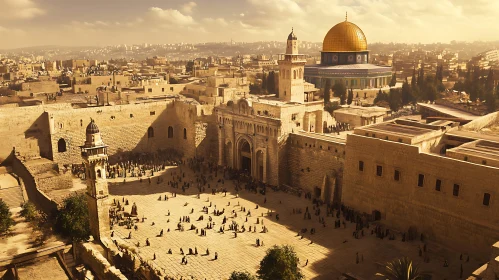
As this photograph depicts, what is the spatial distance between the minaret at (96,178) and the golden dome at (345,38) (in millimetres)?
52186

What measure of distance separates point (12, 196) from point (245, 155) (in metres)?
17.1

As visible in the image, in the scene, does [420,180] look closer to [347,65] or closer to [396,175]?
[396,175]

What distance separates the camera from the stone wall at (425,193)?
860 inches

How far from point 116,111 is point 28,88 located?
18787 millimetres

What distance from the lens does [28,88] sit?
53125 mm

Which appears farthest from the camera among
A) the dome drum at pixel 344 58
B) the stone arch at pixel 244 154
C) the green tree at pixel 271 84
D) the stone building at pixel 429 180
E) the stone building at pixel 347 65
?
the green tree at pixel 271 84

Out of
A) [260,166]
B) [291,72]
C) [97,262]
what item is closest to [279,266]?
[97,262]

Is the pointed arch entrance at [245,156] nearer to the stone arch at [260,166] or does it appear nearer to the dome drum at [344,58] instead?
the stone arch at [260,166]

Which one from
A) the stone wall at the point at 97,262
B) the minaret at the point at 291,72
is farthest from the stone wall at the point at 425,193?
the minaret at the point at 291,72

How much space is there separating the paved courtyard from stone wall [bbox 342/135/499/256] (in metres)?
1.17

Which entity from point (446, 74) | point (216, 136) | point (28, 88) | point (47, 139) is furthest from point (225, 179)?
point (446, 74)

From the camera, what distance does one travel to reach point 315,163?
31.9 meters

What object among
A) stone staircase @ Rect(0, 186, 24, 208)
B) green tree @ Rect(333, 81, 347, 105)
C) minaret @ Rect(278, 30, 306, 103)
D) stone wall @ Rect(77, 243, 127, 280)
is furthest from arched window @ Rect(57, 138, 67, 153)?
green tree @ Rect(333, 81, 347, 105)

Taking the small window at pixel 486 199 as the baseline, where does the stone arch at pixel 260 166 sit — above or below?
below
